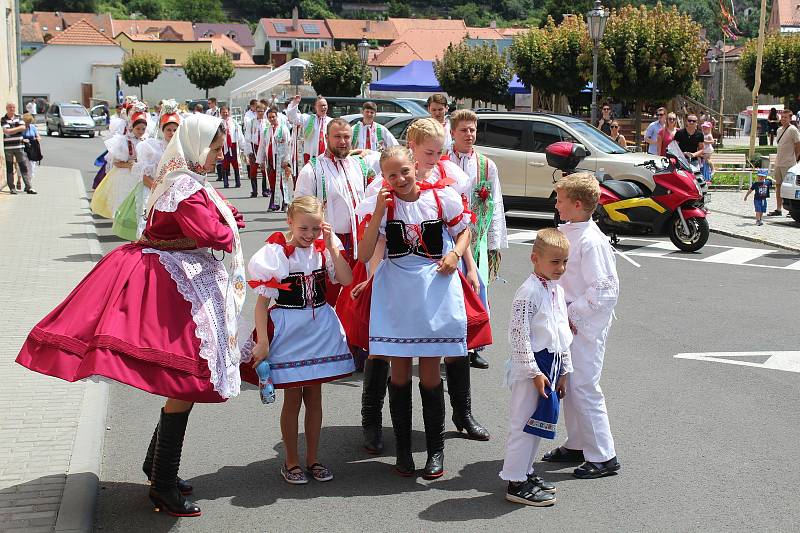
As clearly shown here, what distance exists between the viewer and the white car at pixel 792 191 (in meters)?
17.3

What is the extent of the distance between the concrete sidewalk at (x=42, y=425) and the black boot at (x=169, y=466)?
0.35 m

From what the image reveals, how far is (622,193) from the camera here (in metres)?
15.5

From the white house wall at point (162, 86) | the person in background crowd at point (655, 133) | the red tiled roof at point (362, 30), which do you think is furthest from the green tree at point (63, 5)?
the person in background crowd at point (655, 133)

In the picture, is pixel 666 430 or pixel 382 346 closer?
pixel 382 346

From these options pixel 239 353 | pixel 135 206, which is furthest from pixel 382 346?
pixel 135 206

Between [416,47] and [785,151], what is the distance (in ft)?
256

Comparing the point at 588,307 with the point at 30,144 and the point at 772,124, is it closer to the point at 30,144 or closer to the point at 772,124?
the point at 30,144

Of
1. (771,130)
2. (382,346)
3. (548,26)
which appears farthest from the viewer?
(771,130)

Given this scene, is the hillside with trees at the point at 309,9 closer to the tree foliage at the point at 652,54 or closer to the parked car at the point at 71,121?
the parked car at the point at 71,121

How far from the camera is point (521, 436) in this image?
5.11m

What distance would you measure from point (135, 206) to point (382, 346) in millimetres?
6687

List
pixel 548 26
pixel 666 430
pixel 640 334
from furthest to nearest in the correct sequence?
pixel 548 26 < pixel 640 334 < pixel 666 430

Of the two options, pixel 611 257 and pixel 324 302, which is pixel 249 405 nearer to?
pixel 324 302

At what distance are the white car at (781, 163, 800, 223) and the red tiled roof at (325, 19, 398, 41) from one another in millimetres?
139196
